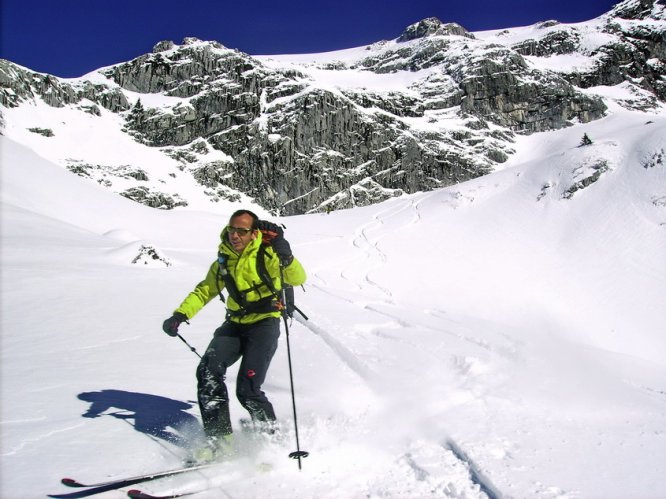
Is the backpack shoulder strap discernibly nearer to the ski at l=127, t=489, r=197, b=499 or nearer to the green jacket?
the green jacket

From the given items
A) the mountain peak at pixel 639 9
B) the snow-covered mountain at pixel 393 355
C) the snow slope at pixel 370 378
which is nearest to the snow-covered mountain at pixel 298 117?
the mountain peak at pixel 639 9

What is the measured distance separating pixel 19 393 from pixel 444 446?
4.36 metres

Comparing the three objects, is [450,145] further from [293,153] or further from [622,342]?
[622,342]

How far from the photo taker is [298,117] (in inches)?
4427

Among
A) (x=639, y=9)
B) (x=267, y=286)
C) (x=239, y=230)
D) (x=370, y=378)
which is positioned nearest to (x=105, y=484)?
(x=267, y=286)

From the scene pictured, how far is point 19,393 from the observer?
16.0 ft

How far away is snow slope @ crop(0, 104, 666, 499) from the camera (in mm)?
3633

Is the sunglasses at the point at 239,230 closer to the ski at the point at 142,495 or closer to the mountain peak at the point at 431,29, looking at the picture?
the ski at the point at 142,495

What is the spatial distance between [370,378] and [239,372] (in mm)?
2589

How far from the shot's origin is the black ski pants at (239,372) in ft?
13.3

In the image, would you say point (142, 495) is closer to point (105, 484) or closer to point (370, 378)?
point (105, 484)

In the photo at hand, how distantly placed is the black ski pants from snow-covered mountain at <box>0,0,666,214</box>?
9783 centimetres

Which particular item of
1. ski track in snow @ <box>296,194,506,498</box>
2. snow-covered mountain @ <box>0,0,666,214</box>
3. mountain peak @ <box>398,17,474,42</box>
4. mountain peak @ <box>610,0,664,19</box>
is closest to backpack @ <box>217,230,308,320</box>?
ski track in snow @ <box>296,194,506,498</box>

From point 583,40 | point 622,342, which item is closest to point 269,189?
point 622,342
